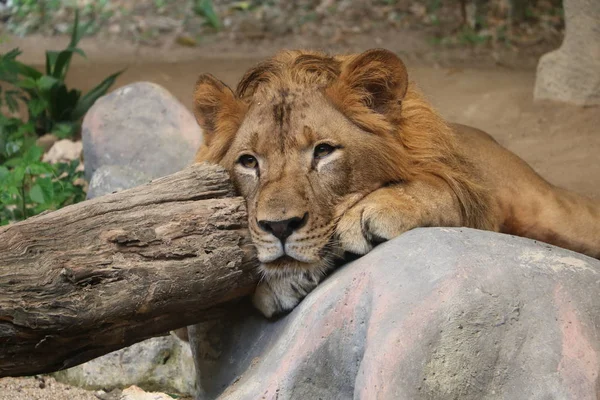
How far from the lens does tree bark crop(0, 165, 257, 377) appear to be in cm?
292

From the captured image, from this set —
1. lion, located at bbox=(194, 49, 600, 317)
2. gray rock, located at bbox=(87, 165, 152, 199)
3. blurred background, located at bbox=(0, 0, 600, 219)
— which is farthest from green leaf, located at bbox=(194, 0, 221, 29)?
lion, located at bbox=(194, 49, 600, 317)

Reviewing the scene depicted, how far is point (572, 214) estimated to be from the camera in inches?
197

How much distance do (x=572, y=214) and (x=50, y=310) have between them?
3183 millimetres

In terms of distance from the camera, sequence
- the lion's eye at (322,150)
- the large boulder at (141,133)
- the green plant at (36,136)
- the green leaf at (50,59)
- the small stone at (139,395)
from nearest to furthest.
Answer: the lion's eye at (322,150) < the small stone at (139,395) < the green plant at (36,136) < the large boulder at (141,133) < the green leaf at (50,59)

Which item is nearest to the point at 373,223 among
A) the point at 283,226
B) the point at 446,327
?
the point at 283,226

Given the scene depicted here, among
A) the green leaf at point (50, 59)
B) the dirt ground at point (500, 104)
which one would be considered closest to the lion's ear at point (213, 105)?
the dirt ground at point (500, 104)

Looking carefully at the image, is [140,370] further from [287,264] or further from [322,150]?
[322,150]

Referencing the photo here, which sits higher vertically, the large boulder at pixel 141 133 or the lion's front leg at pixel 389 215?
the lion's front leg at pixel 389 215

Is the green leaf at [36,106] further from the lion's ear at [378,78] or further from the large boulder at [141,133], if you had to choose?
the lion's ear at [378,78]

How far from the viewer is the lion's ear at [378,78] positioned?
11.9ft

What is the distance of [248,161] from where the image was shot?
3.65 metres

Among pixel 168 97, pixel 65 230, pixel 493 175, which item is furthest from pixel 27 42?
pixel 65 230

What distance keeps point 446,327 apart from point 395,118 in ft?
3.86

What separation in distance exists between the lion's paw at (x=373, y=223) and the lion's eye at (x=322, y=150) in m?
0.26
